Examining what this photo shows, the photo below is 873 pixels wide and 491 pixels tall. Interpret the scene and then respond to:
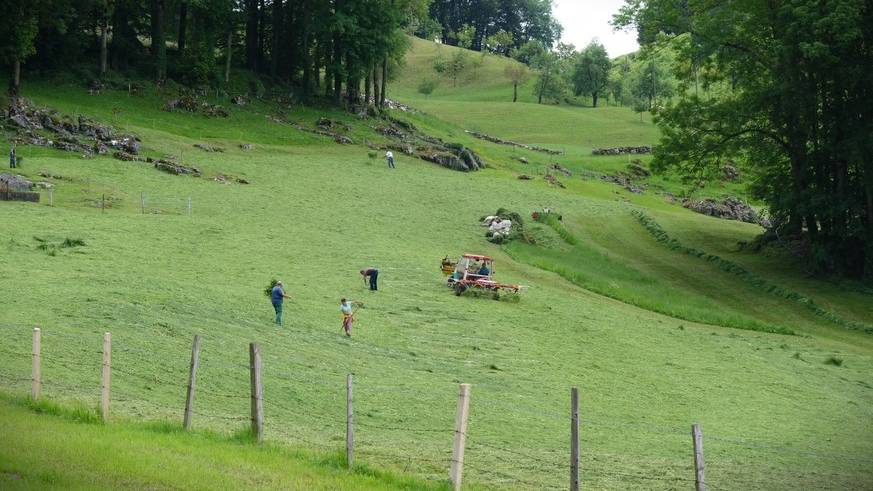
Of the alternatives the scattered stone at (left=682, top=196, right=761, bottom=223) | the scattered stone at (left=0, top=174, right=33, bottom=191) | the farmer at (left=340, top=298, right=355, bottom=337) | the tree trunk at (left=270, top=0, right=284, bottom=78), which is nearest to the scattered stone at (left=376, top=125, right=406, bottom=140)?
the tree trunk at (left=270, top=0, right=284, bottom=78)

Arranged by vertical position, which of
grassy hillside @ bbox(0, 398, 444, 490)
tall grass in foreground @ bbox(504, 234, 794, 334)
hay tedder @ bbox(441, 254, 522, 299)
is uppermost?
grassy hillside @ bbox(0, 398, 444, 490)

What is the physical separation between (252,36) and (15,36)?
114ft

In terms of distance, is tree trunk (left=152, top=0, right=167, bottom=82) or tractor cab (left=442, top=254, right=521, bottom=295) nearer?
tractor cab (left=442, top=254, right=521, bottom=295)

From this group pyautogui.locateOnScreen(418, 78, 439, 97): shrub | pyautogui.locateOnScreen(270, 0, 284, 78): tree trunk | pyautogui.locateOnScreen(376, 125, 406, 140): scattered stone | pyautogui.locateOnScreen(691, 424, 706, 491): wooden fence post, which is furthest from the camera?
pyautogui.locateOnScreen(418, 78, 439, 97): shrub

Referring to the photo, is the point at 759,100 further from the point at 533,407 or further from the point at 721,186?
the point at 721,186

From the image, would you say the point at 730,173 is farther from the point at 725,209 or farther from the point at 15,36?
the point at 15,36

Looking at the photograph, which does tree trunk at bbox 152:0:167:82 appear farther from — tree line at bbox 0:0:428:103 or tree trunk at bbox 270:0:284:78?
tree trunk at bbox 270:0:284:78

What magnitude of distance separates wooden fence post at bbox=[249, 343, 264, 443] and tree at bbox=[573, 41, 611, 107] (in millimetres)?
170720

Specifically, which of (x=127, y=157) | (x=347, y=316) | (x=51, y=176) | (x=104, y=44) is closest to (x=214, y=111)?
(x=104, y=44)

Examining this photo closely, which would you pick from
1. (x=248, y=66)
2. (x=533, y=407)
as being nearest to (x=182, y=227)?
(x=533, y=407)

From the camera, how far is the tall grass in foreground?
175 feet

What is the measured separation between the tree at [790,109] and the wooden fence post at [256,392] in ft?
155

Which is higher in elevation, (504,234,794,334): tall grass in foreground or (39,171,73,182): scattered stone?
(39,171,73,182): scattered stone

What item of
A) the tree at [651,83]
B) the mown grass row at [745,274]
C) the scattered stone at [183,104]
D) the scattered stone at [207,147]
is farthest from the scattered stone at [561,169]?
the tree at [651,83]
